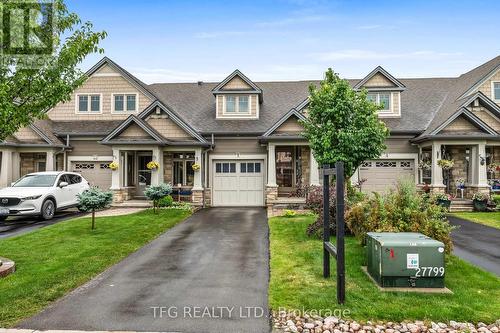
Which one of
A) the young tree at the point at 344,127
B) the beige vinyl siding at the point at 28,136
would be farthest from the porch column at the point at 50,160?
the young tree at the point at 344,127

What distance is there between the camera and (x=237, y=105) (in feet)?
66.5

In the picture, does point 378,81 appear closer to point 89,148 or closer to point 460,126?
point 460,126

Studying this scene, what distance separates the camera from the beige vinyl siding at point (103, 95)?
20.3 meters

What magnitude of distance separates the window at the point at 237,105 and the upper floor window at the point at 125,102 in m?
5.65

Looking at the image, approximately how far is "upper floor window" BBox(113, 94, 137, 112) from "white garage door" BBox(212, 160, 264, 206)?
20.7 ft

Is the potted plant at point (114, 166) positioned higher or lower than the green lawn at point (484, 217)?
higher

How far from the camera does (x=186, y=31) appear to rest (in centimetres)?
2205

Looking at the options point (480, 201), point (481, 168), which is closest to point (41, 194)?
point (480, 201)

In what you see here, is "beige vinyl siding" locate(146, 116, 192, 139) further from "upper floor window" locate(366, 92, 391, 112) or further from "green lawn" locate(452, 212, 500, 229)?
"green lawn" locate(452, 212, 500, 229)

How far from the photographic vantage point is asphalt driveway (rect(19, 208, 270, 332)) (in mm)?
4527

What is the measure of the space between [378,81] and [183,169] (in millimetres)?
12462

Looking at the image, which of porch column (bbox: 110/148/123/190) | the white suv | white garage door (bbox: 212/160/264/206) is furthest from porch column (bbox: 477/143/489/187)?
the white suv

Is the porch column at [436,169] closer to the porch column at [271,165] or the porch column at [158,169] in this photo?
the porch column at [271,165]

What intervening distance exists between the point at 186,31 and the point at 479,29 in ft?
59.4
